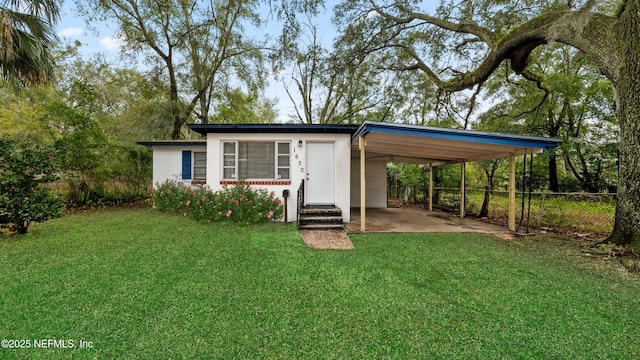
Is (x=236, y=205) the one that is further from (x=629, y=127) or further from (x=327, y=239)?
(x=629, y=127)

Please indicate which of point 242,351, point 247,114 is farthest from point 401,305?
point 247,114

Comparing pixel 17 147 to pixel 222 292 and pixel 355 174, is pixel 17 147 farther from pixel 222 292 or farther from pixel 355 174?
pixel 355 174

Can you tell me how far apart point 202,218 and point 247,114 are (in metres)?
11.9

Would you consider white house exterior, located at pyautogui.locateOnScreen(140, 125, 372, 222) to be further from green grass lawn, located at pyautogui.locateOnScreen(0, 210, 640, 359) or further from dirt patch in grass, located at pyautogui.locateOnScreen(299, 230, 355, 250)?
green grass lawn, located at pyautogui.locateOnScreen(0, 210, 640, 359)

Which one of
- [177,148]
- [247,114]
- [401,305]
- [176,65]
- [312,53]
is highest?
[312,53]

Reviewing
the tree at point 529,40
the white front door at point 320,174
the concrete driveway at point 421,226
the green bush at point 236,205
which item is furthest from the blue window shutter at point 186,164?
the tree at point 529,40

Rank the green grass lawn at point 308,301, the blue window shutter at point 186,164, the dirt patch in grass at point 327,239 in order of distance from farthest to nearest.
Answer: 1. the blue window shutter at point 186,164
2. the dirt patch in grass at point 327,239
3. the green grass lawn at point 308,301

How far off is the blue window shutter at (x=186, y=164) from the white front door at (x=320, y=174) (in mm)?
4788

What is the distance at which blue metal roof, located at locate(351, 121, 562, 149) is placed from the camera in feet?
16.7

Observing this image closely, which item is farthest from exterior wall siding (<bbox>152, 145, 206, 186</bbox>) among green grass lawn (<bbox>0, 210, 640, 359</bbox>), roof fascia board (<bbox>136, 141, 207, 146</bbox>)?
green grass lawn (<bbox>0, 210, 640, 359</bbox>)

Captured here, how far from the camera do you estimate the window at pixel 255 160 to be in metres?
7.23

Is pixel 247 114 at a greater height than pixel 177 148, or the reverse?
pixel 247 114

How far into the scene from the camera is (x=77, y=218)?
7.08m

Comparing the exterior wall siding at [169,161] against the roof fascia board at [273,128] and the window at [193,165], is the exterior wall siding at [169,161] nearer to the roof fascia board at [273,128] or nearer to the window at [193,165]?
the window at [193,165]
